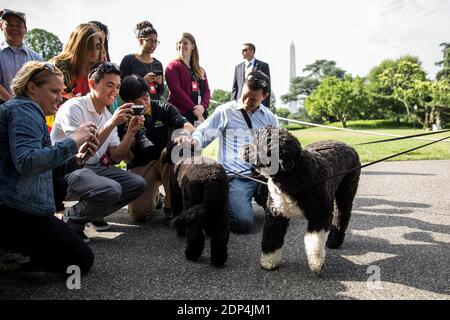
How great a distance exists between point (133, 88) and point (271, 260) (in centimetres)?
252

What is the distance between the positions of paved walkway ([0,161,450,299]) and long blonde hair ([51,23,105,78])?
2.09 metres

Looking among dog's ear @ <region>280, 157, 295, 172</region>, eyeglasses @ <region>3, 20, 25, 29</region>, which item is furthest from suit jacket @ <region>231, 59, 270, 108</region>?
dog's ear @ <region>280, 157, 295, 172</region>

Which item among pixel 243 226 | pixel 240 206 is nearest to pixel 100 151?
pixel 240 206

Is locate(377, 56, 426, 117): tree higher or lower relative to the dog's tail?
higher

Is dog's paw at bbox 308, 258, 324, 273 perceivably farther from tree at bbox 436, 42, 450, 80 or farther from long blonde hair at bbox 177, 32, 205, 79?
tree at bbox 436, 42, 450, 80

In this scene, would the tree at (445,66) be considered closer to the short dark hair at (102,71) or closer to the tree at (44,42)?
the tree at (44,42)

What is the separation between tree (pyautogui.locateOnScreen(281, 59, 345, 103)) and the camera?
244ft

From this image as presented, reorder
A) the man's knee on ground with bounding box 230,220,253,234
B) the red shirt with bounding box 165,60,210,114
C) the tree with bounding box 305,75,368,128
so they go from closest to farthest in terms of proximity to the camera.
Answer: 1. the man's knee on ground with bounding box 230,220,253,234
2. the red shirt with bounding box 165,60,210,114
3. the tree with bounding box 305,75,368,128

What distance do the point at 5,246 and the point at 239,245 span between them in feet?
7.25

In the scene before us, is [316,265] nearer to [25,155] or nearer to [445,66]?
[25,155]

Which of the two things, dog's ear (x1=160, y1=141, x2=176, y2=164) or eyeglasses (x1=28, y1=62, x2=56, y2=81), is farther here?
dog's ear (x1=160, y1=141, x2=176, y2=164)

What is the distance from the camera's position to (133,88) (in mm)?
4031

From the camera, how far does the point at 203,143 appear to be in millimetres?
4102
